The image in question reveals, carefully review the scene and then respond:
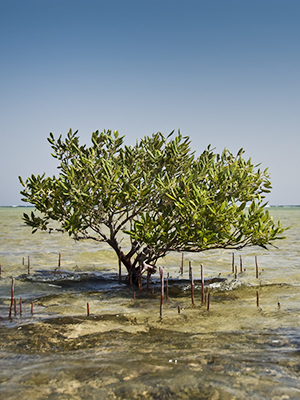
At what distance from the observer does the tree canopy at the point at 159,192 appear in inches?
415

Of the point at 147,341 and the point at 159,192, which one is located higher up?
the point at 159,192

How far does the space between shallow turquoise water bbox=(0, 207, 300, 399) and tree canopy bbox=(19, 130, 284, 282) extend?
6.39 ft

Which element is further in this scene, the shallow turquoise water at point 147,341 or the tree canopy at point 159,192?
the tree canopy at point 159,192

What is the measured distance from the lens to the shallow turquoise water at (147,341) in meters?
5.49

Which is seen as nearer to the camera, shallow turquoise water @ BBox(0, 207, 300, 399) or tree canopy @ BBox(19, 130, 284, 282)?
shallow turquoise water @ BBox(0, 207, 300, 399)

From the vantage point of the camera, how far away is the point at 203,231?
10539 millimetres

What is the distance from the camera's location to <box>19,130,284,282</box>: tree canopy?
1054 cm

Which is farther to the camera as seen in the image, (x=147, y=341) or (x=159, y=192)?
(x=159, y=192)

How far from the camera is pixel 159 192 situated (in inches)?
442

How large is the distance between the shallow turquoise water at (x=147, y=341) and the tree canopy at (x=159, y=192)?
1946 mm

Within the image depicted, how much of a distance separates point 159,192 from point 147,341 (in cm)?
474

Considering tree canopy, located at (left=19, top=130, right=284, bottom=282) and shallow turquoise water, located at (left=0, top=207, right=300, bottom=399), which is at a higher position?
tree canopy, located at (left=19, top=130, right=284, bottom=282)

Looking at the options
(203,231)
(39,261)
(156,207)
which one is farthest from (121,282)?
(39,261)

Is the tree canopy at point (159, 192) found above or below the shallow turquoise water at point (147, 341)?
above
